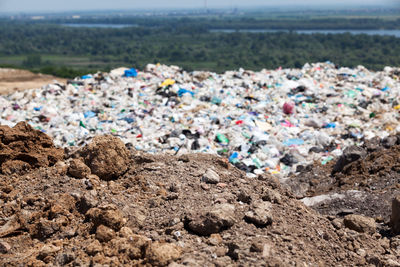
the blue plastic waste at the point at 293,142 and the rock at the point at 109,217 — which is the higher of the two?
the rock at the point at 109,217

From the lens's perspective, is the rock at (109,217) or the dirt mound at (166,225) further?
the rock at (109,217)

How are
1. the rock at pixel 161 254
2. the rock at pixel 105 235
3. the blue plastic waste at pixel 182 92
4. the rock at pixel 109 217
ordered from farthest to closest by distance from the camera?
1. the blue plastic waste at pixel 182 92
2. the rock at pixel 109 217
3. the rock at pixel 105 235
4. the rock at pixel 161 254

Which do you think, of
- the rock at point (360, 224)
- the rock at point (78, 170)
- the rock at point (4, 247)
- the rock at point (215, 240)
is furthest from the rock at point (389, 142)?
the rock at point (4, 247)

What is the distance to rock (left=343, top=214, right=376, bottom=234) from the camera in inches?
135

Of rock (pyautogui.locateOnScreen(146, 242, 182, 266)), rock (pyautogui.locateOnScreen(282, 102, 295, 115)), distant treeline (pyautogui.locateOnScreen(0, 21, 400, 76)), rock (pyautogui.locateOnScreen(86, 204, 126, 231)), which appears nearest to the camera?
rock (pyautogui.locateOnScreen(146, 242, 182, 266))

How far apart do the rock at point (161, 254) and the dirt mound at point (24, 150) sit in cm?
173

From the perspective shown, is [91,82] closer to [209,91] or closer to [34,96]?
[34,96]

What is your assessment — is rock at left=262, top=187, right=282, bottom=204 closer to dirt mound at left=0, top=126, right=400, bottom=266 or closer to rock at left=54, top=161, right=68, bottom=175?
dirt mound at left=0, top=126, right=400, bottom=266

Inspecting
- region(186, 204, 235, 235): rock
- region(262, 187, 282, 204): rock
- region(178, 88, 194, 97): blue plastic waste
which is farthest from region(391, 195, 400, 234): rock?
region(178, 88, 194, 97): blue plastic waste

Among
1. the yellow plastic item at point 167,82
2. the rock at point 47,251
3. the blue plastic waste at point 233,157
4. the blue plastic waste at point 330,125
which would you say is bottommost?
the blue plastic waste at point 233,157

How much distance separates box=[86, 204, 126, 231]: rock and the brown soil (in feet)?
37.8

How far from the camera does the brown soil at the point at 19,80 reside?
13.7m

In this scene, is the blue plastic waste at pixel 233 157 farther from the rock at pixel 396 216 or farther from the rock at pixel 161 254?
the rock at pixel 161 254

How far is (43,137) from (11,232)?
137 cm
